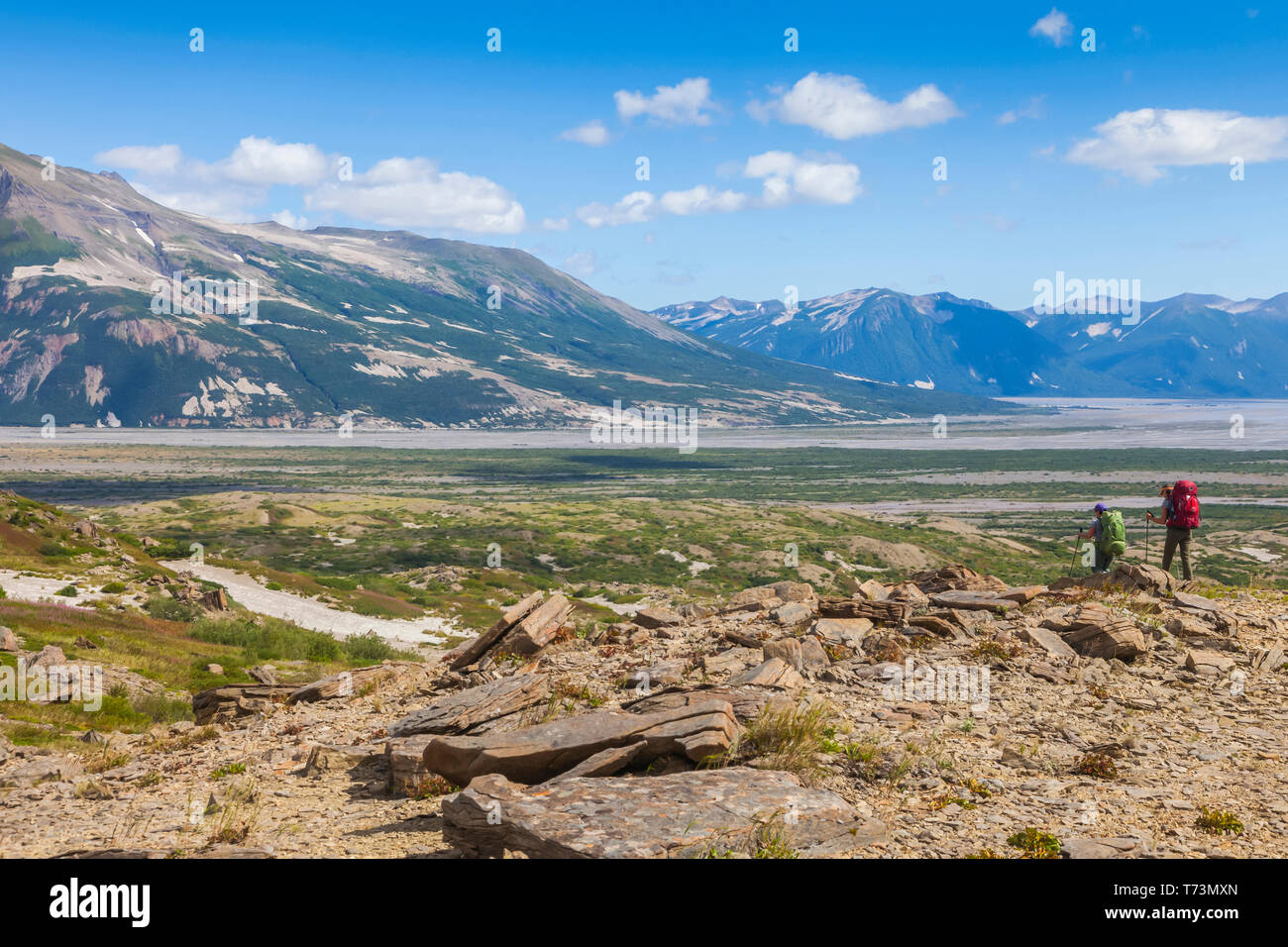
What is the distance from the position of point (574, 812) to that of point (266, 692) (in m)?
13.7

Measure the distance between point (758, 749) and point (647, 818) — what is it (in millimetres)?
2778

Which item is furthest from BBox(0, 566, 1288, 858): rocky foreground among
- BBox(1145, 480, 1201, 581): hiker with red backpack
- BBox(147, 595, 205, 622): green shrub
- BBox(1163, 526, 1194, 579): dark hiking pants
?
BBox(147, 595, 205, 622): green shrub

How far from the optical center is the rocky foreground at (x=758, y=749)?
9617 millimetres

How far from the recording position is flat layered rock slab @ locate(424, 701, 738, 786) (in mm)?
11391

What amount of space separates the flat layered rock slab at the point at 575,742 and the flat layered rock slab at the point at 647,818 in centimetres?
93

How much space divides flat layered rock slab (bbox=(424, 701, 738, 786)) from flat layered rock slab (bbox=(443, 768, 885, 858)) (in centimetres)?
93

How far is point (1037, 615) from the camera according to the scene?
19.1 meters

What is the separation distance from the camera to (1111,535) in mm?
23312

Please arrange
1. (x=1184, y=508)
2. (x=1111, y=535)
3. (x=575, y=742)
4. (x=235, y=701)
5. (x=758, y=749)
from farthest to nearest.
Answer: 1. (x=1184, y=508)
2. (x=1111, y=535)
3. (x=235, y=701)
4. (x=758, y=749)
5. (x=575, y=742)

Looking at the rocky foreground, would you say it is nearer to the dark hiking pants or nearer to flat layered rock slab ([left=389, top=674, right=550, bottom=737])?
flat layered rock slab ([left=389, top=674, right=550, bottom=737])

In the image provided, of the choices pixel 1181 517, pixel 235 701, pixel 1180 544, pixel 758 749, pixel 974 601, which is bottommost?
pixel 235 701

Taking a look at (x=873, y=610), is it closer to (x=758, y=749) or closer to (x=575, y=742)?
(x=758, y=749)

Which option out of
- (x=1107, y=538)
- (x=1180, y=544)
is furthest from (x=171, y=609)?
(x=1180, y=544)
